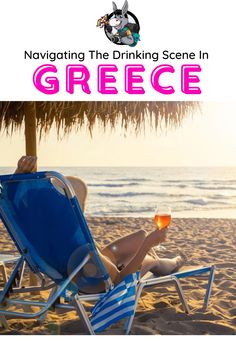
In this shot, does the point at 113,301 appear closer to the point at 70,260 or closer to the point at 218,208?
the point at 70,260

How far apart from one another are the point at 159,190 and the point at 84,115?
19720mm

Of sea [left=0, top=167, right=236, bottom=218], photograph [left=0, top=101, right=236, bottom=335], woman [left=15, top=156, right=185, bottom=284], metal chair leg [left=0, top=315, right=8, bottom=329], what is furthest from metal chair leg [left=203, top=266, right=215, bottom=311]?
sea [left=0, top=167, right=236, bottom=218]

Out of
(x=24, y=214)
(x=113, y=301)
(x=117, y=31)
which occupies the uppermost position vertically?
(x=117, y=31)

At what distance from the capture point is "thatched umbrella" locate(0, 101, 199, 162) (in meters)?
4.84

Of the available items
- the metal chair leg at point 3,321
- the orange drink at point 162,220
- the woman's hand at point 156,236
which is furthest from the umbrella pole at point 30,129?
the woman's hand at point 156,236

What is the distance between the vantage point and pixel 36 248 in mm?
3252

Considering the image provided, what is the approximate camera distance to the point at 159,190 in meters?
25.0

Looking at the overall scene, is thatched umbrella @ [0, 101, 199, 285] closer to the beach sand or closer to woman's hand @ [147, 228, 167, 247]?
the beach sand

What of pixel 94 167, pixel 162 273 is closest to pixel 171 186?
pixel 94 167

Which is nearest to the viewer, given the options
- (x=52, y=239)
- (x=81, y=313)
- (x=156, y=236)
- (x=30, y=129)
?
(x=81, y=313)

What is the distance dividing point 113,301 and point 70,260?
32cm

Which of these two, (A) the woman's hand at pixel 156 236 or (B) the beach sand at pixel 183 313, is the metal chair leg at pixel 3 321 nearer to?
(B) the beach sand at pixel 183 313

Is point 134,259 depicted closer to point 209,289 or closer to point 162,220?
point 162,220

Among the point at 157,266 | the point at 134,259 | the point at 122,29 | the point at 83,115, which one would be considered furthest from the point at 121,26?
the point at 134,259
